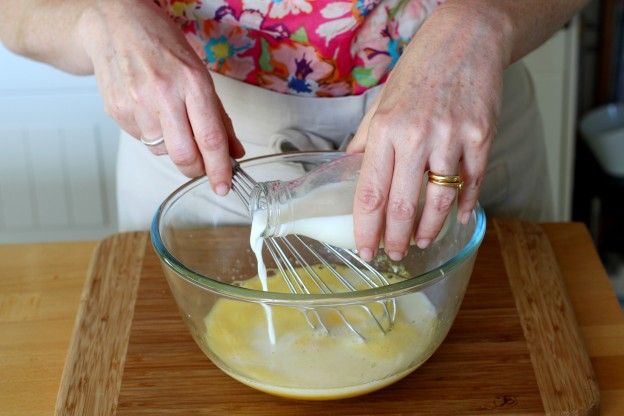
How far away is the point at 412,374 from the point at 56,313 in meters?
0.38

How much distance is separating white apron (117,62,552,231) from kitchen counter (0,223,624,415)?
0.09m

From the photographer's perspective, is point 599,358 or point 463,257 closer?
point 463,257

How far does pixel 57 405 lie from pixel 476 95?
1.44 ft

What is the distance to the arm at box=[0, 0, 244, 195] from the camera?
2.45 ft

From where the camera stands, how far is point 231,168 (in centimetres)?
78

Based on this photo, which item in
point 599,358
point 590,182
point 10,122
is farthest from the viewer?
point 590,182

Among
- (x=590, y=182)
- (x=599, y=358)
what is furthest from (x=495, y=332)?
(x=590, y=182)

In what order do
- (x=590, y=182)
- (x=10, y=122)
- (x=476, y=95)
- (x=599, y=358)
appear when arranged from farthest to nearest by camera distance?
(x=590, y=182)
(x=10, y=122)
(x=599, y=358)
(x=476, y=95)

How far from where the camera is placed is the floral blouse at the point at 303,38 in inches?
36.9

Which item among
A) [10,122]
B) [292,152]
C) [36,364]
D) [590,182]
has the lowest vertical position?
[590,182]

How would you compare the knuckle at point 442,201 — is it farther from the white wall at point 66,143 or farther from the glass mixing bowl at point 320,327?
the white wall at point 66,143

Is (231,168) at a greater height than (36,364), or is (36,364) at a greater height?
(231,168)

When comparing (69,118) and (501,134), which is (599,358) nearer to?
(501,134)

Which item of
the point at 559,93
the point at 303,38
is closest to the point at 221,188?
the point at 303,38
